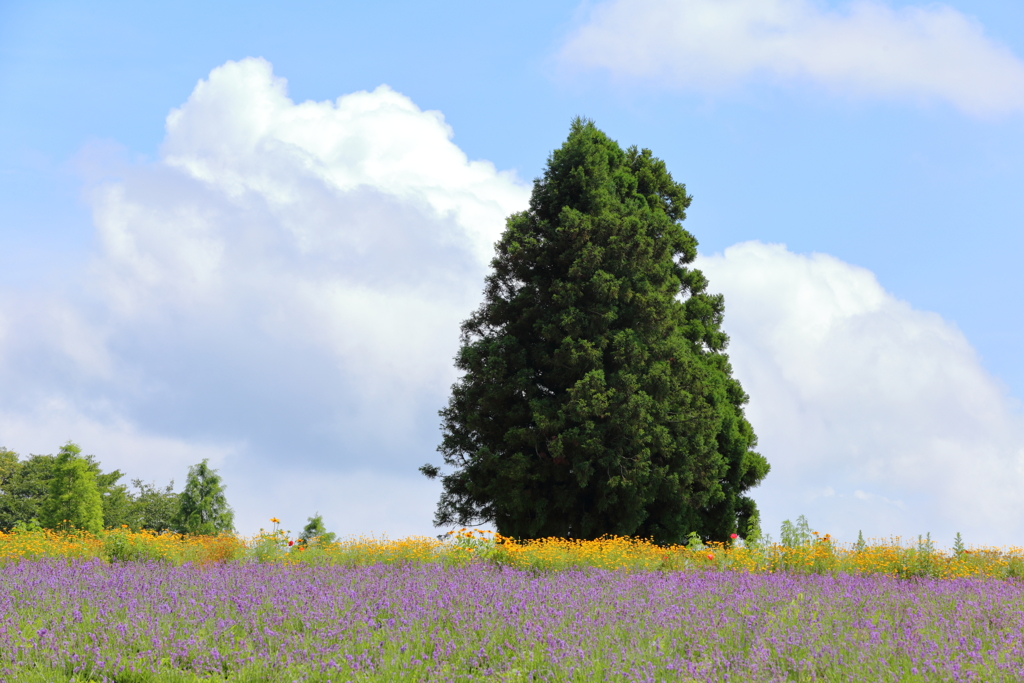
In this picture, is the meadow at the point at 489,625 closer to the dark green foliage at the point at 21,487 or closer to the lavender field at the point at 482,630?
the lavender field at the point at 482,630

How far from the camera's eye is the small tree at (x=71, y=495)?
918 inches

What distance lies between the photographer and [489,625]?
17.4ft

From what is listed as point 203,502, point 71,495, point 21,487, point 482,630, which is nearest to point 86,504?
point 71,495

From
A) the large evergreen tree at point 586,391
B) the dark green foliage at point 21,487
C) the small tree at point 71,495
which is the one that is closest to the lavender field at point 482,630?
the large evergreen tree at point 586,391

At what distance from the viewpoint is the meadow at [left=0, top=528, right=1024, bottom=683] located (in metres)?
4.70

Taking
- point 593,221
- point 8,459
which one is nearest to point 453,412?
point 593,221

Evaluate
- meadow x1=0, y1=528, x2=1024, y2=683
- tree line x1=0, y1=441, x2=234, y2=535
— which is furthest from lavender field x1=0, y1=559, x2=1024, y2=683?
tree line x1=0, y1=441, x2=234, y2=535

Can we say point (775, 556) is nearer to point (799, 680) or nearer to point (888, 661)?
point (888, 661)

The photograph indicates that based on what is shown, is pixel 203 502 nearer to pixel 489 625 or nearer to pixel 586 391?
pixel 586 391

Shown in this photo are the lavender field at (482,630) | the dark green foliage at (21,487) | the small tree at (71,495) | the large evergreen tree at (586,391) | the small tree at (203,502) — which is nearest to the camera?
the lavender field at (482,630)

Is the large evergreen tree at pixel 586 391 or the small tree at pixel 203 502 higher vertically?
the large evergreen tree at pixel 586 391

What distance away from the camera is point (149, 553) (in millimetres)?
9906

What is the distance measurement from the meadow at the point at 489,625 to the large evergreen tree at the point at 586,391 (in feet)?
24.6

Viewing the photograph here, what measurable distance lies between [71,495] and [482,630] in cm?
2286
